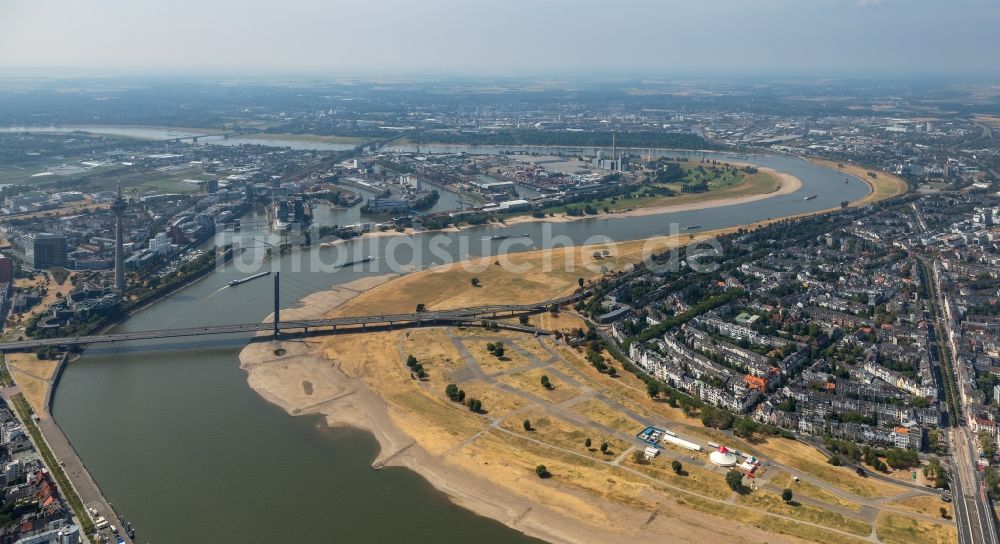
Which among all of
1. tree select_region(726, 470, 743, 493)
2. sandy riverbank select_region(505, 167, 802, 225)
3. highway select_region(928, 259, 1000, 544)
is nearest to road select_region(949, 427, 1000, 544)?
highway select_region(928, 259, 1000, 544)

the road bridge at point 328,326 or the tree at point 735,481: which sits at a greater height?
the road bridge at point 328,326

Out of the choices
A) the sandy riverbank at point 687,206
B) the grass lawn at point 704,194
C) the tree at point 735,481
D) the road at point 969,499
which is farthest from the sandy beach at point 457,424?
the grass lawn at point 704,194

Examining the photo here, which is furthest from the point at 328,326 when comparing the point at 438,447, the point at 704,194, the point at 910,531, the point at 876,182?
the point at 876,182

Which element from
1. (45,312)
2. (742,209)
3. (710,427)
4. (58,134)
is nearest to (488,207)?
(742,209)

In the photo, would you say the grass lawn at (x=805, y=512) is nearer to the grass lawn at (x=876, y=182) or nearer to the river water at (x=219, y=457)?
the river water at (x=219, y=457)

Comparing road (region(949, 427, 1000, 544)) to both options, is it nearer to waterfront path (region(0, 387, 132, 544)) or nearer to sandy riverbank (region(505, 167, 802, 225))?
waterfront path (region(0, 387, 132, 544))

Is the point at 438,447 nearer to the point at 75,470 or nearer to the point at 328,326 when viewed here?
the point at 75,470
